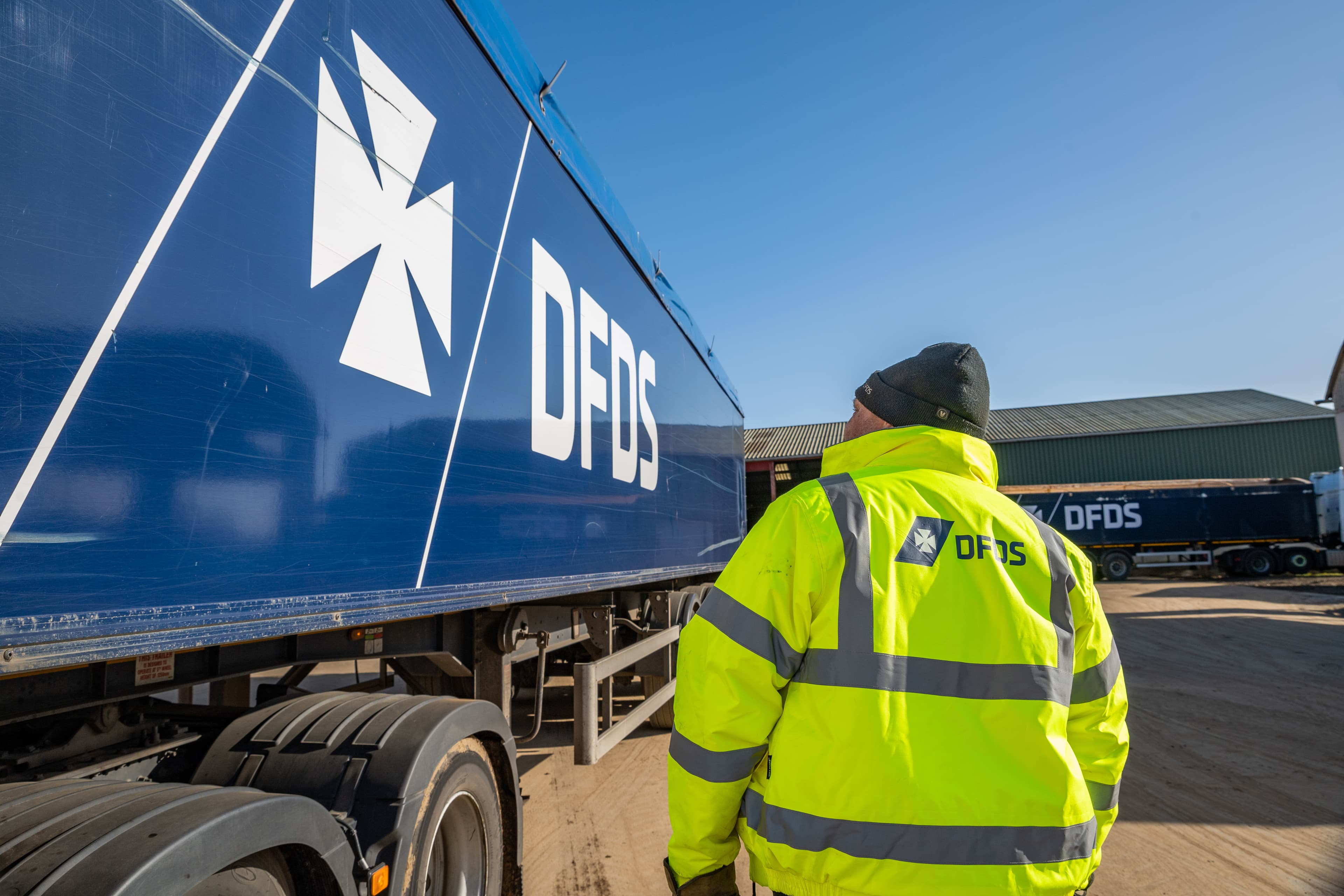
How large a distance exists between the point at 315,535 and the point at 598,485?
84.9 inches

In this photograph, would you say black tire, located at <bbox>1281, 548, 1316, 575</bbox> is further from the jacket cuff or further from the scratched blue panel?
the jacket cuff

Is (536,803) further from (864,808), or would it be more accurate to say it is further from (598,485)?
(864,808)

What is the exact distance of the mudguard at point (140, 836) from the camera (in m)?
1.20

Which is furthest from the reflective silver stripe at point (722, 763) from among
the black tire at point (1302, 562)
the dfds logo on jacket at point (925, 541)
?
the black tire at point (1302, 562)

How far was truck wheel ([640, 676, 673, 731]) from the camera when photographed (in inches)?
243

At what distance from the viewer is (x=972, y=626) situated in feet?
4.56

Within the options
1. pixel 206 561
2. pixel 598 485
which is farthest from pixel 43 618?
pixel 598 485

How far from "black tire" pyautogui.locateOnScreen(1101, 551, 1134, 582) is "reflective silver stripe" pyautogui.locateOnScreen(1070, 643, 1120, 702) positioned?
82.5ft

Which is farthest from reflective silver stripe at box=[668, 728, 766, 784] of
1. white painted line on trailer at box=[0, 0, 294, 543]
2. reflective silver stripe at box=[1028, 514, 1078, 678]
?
white painted line on trailer at box=[0, 0, 294, 543]

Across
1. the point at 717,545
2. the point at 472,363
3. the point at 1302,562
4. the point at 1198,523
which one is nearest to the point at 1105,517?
the point at 1198,523

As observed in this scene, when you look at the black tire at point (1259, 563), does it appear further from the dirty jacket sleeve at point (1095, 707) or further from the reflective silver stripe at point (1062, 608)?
the reflective silver stripe at point (1062, 608)

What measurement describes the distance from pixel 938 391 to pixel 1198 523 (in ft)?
85.8

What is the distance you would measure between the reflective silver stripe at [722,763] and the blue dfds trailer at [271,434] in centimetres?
88

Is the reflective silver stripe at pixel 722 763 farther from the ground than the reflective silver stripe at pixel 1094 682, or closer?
closer
